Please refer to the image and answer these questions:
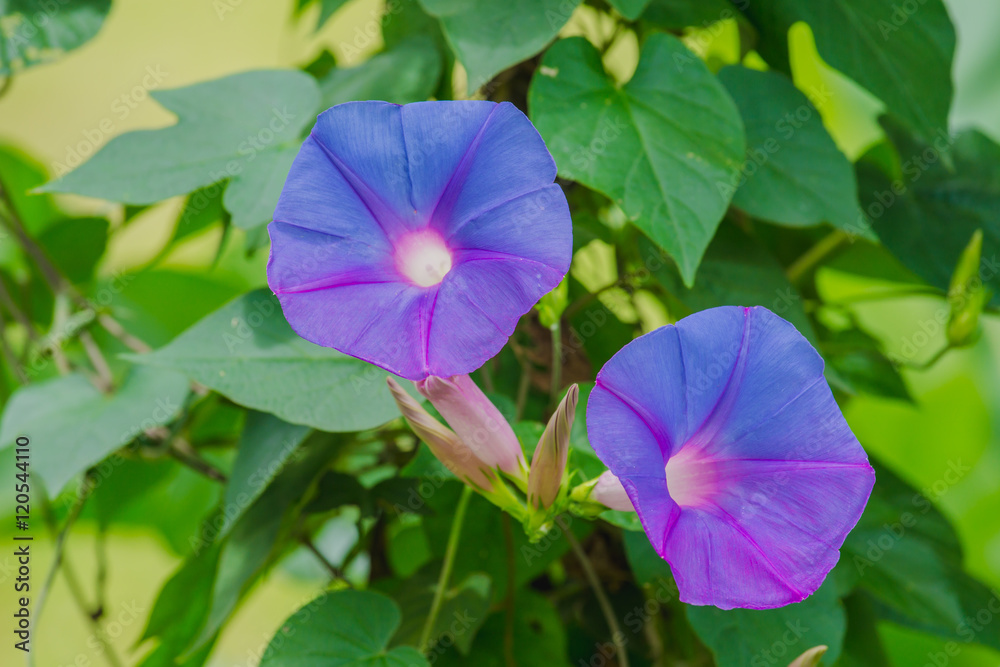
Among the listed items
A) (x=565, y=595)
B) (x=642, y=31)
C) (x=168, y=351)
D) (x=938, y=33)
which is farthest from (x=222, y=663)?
(x=938, y=33)

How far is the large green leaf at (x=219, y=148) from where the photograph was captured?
0.45 metres

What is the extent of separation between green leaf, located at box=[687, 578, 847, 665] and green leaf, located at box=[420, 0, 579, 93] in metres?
0.30

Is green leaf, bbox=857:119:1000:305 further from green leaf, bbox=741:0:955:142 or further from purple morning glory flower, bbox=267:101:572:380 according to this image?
purple morning glory flower, bbox=267:101:572:380

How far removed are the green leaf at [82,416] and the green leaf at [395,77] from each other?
21 centimetres

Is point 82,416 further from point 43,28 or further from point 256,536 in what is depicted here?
point 43,28

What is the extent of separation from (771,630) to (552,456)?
20 centimetres

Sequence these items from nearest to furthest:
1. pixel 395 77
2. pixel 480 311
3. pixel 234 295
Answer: pixel 480 311, pixel 395 77, pixel 234 295

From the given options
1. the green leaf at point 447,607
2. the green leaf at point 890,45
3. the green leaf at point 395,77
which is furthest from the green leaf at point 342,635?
the green leaf at point 890,45

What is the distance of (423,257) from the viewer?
33cm

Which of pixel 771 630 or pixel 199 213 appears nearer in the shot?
pixel 771 630

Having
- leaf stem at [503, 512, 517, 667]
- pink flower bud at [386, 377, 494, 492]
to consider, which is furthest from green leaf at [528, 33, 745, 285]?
leaf stem at [503, 512, 517, 667]

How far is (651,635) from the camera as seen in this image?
23.6 inches

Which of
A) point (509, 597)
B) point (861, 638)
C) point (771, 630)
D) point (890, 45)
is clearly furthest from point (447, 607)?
point (890, 45)

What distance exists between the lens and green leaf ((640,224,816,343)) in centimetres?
48
